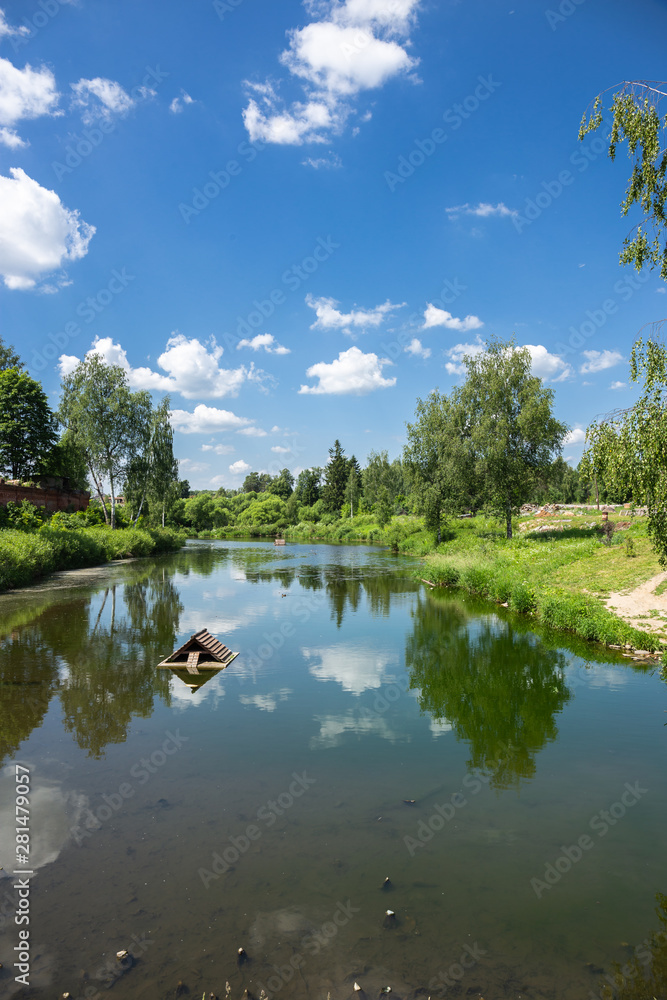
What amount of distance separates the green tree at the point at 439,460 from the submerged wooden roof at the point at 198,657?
3037 cm

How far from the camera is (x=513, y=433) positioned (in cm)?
3897

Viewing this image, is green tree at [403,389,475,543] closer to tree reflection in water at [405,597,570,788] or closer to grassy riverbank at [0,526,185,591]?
tree reflection in water at [405,597,570,788]

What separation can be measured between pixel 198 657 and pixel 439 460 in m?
33.1

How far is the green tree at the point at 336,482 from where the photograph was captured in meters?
101

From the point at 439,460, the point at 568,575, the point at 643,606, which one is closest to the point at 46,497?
the point at 439,460

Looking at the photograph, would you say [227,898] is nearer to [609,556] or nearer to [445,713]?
[445,713]

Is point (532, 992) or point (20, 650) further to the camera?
point (20, 650)

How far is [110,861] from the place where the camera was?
6441mm

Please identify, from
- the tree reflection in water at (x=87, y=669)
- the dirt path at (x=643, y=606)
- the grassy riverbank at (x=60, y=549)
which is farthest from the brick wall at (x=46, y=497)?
the dirt path at (x=643, y=606)

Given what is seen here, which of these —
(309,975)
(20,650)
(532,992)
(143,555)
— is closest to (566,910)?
(532,992)

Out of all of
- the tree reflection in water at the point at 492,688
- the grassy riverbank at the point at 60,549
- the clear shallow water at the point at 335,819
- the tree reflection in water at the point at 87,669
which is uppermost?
the grassy riverbank at the point at 60,549

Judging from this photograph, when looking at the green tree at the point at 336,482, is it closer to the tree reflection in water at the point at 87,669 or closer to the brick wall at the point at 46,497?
the brick wall at the point at 46,497

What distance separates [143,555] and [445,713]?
4595cm

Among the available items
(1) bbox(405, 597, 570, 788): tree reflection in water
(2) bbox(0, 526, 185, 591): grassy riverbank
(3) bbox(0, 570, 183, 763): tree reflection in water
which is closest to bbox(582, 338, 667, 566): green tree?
(1) bbox(405, 597, 570, 788): tree reflection in water
